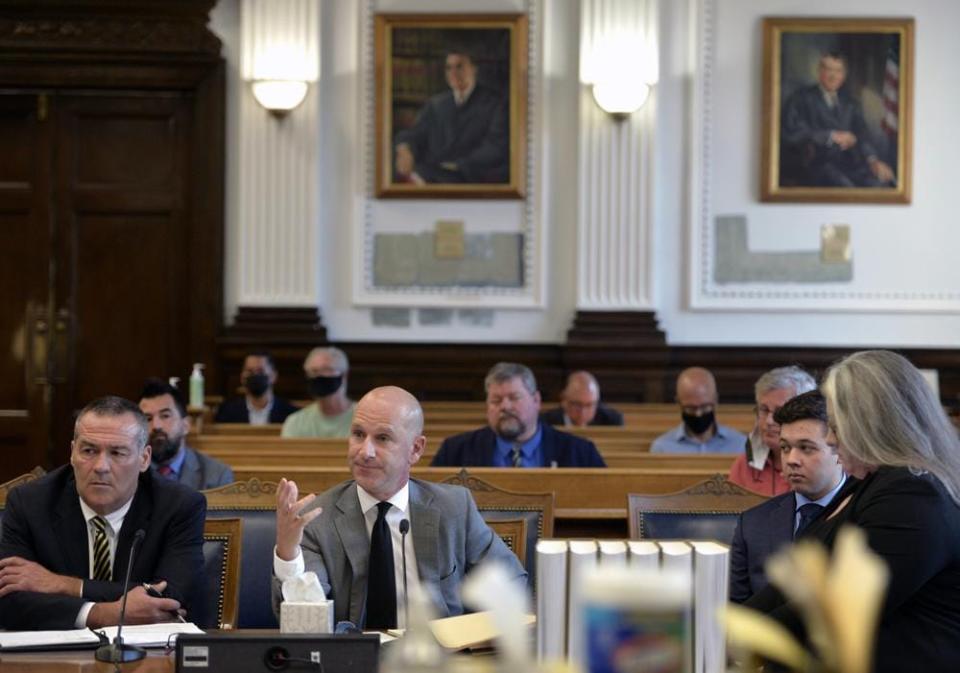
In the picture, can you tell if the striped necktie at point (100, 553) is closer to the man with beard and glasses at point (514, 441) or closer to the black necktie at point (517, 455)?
the man with beard and glasses at point (514, 441)

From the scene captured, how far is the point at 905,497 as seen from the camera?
333cm

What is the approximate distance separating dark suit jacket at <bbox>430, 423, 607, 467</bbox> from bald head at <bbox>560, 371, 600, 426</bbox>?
156cm

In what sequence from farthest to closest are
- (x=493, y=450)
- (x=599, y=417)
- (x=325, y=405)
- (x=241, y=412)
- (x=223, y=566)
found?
(x=241, y=412) < (x=599, y=417) < (x=325, y=405) < (x=493, y=450) < (x=223, y=566)

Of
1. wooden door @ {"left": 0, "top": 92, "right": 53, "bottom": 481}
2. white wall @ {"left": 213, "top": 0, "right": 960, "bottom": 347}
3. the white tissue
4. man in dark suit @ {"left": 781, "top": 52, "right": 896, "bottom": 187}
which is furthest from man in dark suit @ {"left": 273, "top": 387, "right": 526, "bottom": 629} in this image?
wooden door @ {"left": 0, "top": 92, "right": 53, "bottom": 481}

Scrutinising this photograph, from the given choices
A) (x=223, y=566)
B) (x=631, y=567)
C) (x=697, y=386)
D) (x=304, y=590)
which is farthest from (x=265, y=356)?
(x=631, y=567)

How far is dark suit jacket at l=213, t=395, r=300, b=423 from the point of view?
379 inches

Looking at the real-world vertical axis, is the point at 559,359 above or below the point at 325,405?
above

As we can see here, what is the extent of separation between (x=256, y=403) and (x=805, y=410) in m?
5.70

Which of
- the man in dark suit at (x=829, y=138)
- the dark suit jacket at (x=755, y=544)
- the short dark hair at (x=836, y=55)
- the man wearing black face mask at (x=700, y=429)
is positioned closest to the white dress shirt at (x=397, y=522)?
the dark suit jacket at (x=755, y=544)

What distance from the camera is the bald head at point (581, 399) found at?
29.7 feet

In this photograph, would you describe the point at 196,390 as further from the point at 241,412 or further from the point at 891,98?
the point at 891,98

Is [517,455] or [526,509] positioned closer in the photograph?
[526,509]

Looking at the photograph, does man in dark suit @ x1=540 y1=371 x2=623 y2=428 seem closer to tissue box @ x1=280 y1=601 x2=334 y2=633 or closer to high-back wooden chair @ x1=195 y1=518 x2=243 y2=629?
high-back wooden chair @ x1=195 y1=518 x2=243 y2=629

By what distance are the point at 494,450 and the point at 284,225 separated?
3704 mm
